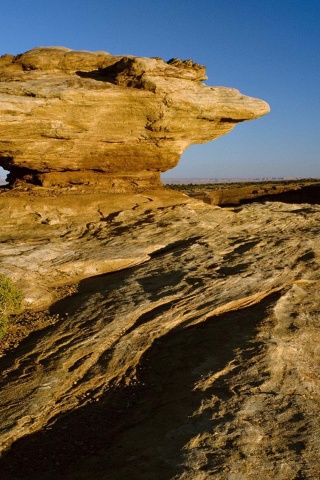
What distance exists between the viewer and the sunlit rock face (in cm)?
1480

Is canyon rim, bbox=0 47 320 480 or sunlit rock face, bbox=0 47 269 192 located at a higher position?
sunlit rock face, bbox=0 47 269 192

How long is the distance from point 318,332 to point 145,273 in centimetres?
478

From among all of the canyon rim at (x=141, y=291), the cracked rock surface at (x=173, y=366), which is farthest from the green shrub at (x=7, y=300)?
the cracked rock surface at (x=173, y=366)

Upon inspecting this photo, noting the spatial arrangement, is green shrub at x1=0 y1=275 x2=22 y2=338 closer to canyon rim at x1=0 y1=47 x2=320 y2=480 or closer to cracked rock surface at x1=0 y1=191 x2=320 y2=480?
canyon rim at x1=0 y1=47 x2=320 y2=480

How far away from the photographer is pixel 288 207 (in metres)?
17.3

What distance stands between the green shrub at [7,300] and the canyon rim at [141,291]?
48cm

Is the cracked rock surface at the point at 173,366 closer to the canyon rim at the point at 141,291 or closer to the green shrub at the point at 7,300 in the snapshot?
the canyon rim at the point at 141,291

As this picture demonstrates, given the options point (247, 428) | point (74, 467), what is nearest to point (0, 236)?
point (74, 467)

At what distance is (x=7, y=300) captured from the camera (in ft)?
33.8

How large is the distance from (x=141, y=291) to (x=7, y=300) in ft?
10.4

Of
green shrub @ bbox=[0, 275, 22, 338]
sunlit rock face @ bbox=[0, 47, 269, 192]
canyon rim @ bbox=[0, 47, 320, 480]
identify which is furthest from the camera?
sunlit rock face @ bbox=[0, 47, 269, 192]

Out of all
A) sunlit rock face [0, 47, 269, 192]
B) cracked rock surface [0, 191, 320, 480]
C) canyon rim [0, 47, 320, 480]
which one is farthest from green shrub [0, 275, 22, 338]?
sunlit rock face [0, 47, 269, 192]

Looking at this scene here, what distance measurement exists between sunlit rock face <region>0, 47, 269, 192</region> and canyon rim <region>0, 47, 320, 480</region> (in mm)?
58

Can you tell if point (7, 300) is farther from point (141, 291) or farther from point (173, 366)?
point (173, 366)
